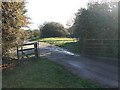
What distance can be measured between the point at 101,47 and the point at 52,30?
115 ft

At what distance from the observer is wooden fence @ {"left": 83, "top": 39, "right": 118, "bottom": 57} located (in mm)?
19775

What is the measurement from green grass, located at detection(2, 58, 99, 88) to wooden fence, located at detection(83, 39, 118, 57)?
560 cm

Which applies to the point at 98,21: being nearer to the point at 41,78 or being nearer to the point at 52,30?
the point at 41,78

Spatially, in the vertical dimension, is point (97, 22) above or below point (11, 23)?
above

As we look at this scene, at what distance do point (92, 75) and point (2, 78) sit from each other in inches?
163

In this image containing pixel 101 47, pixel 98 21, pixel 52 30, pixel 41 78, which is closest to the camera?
pixel 41 78

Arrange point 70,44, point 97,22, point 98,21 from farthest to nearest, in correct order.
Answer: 1. point 70,44
2. point 97,22
3. point 98,21

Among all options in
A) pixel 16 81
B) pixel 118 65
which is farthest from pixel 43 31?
pixel 16 81

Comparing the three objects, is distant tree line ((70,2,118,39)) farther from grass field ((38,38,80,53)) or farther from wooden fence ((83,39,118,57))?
grass field ((38,38,80,53))

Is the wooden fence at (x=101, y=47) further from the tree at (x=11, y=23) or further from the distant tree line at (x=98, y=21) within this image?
the tree at (x=11, y=23)

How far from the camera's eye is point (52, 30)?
5566 centimetres

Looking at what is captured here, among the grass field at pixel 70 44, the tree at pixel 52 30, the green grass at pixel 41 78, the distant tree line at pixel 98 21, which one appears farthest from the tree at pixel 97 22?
the tree at pixel 52 30

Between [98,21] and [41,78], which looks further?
[98,21]

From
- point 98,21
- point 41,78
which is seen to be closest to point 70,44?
point 98,21
